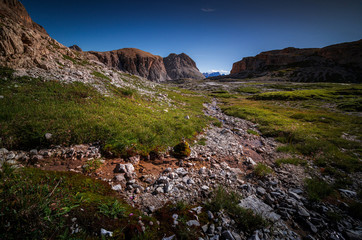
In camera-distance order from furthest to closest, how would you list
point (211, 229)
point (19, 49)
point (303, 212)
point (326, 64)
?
point (326, 64)
point (19, 49)
point (303, 212)
point (211, 229)

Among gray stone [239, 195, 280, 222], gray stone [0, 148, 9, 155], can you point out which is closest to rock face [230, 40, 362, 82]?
gray stone [239, 195, 280, 222]

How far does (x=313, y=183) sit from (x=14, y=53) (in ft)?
70.8

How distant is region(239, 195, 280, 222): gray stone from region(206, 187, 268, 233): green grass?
0.25m

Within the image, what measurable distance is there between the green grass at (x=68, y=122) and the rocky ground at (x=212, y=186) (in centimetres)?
60

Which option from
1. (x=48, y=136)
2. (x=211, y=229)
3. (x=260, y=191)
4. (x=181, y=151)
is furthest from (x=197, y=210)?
(x=48, y=136)

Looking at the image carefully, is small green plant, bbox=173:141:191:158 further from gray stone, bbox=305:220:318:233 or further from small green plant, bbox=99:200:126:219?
gray stone, bbox=305:220:318:233

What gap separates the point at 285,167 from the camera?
7.10 meters

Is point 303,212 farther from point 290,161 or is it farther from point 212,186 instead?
point 290,161

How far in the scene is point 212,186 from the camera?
5.11 meters

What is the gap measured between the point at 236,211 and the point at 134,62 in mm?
187537

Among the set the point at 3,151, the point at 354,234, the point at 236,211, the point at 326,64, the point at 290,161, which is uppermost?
the point at 326,64

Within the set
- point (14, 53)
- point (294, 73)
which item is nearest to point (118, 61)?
point (14, 53)

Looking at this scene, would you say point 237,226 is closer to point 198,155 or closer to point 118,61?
point 198,155

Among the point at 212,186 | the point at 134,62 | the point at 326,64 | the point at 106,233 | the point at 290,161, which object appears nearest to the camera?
the point at 106,233
